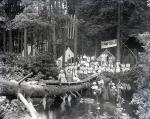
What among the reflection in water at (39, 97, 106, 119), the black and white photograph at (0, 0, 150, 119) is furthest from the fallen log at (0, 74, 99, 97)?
the reflection in water at (39, 97, 106, 119)

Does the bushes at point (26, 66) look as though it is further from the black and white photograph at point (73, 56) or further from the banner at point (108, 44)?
the banner at point (108, 44)

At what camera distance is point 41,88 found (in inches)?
258

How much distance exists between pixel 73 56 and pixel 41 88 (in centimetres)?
213

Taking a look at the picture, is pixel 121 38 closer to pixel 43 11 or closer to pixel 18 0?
pixel 43 11

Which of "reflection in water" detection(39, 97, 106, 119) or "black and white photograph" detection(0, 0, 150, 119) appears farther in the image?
"reflection in water" detection(39, 97, 106, 119)

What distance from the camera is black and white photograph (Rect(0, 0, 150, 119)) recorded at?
6.43 meters

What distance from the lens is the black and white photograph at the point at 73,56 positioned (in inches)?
253

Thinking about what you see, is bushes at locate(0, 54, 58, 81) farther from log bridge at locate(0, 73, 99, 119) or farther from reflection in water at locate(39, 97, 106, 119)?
reflection in water at locate(39, 97, 106, 119)

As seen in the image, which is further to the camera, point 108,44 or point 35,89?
point 108,44

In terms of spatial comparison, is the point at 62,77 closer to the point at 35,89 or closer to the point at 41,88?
the point at 41,88

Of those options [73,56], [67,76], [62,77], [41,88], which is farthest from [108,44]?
[41,88]

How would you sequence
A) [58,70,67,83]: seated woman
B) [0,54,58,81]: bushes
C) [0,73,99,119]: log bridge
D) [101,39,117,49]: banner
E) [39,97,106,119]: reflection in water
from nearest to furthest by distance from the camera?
[0,73,99,119]: log bridge, [0,54,58,81]: bushes, [39,97,106,119]: reflection in water, [58,70,67,83]: seated woman, [101,39,117,49]: banner

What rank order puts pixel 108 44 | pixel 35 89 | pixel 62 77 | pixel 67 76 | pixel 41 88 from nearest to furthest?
pixel 35 89, pixel 41 88, pixel 62 77, pixel 67 76, pixel 108 44

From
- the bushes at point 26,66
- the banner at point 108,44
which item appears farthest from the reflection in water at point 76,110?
the banner at point 108,44
